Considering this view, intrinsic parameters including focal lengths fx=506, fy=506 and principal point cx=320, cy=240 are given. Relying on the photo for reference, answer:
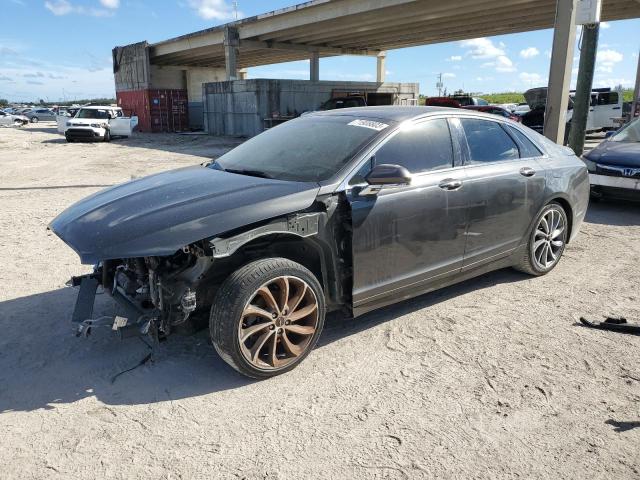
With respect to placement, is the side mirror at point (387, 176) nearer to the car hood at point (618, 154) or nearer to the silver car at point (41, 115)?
the car hood at point (618, 154)

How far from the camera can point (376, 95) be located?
31844mm

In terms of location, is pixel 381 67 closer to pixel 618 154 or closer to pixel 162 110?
pixel 162 110

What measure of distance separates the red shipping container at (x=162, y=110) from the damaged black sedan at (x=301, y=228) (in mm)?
34609

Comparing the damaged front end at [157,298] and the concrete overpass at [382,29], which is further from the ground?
the concrete overpass at [382,29]

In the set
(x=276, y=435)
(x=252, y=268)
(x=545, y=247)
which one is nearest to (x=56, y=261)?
(x=252, y=268)

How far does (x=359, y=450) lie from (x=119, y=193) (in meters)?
2.45

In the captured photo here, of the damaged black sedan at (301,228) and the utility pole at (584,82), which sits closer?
the damaged black sedan at (301,228)

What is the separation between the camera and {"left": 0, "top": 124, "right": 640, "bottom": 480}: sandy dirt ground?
8.05ft

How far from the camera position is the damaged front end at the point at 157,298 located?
2.95 m

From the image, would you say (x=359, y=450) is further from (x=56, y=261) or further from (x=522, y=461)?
(x=56, y=261)

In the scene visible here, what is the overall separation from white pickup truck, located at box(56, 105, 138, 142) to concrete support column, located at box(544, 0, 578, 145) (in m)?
21.1

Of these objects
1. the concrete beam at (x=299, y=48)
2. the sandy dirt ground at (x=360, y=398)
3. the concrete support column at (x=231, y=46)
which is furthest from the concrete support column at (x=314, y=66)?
the sandy dirt ground at (x=360, y=398)

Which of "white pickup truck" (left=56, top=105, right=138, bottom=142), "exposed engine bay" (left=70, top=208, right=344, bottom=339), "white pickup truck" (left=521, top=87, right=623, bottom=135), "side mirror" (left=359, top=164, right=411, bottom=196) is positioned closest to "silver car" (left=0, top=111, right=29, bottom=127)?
"white pickup truck" (left=56, top=105, right=138, bottom=142)

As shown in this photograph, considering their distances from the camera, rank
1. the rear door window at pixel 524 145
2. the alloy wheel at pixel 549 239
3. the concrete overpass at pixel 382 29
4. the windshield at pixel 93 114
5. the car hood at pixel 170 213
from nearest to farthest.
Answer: the car hood at pixel 170 213 → the rear door window at pixel 524 145 → the alloy wheel at pixel 549 239 → the concrete overpass at pixel 382 29 → the windshield at pixel 93 114
